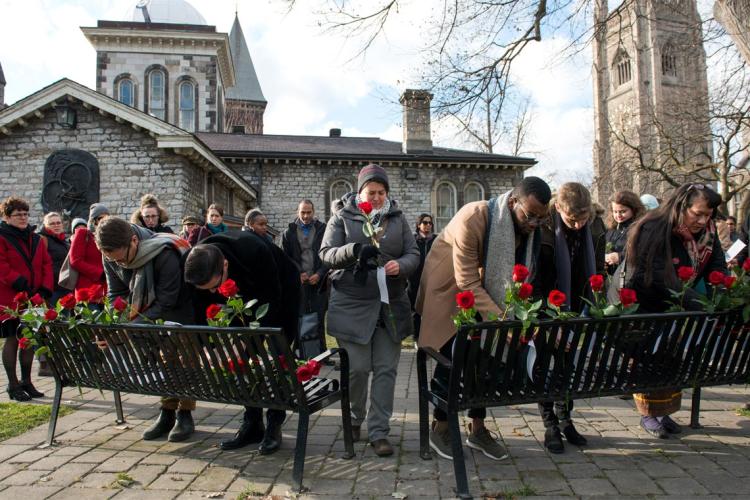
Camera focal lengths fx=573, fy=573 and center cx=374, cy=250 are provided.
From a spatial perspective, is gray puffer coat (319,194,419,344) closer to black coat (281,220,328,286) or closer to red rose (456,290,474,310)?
red rose (456,290,474,310)

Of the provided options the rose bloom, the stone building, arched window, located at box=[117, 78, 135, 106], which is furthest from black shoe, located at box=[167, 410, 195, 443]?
arched window, located at box=[117, 78, 135, 106]

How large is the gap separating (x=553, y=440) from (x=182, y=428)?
279 cm

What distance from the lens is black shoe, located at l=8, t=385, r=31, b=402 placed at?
224 inches

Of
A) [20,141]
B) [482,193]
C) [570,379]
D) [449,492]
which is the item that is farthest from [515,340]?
[482,193]

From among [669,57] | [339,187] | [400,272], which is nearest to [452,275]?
[400,272]

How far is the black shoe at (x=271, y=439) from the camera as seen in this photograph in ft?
13.4

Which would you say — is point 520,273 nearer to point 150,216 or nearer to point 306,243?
point 306,243

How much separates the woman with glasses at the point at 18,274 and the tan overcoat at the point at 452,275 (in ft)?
13.6

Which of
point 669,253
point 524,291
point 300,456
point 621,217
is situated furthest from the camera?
point 621,217

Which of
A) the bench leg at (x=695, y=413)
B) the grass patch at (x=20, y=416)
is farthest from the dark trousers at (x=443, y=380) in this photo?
the grass patch at (x=20, y=416)

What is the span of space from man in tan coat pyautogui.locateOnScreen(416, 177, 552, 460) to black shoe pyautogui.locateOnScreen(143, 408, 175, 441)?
2.09 meters

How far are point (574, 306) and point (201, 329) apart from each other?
109 inches

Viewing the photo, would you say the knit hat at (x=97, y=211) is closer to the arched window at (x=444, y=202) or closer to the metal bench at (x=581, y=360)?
the metal bench at (x=581, y=360)

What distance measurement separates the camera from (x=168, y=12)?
3575 centimetres
